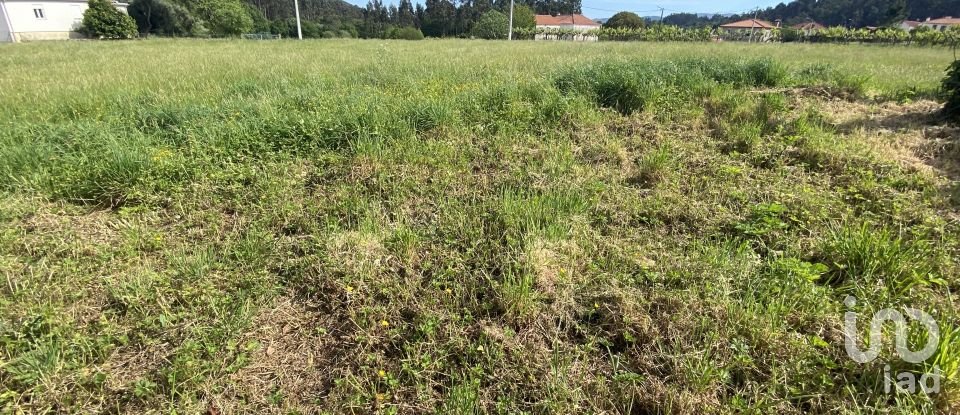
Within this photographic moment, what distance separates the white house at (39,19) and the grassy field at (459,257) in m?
55.8

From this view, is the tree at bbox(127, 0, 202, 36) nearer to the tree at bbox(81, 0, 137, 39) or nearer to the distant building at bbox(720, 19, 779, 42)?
the tree at bbox(81, 0, 137, 39)

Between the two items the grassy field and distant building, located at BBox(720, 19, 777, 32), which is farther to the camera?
distant building, located at BBox(720, 19, 777, 32)

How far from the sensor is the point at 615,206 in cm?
353

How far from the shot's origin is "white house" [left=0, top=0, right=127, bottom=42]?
4019 centimetres

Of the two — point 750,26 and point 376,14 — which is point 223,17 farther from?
point 750,26

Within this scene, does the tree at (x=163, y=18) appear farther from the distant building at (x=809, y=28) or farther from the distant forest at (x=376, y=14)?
the distant building at (x=809, y=28)

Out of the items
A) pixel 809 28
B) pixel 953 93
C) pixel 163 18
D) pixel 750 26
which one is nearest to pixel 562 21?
Result: pixel 750 26

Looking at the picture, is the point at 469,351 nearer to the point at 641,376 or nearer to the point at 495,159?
the point at 641,376

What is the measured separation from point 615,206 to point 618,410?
197 centimetres

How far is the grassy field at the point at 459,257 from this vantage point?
1946mm

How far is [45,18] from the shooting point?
4312 centimetres

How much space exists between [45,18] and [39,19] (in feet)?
1.64

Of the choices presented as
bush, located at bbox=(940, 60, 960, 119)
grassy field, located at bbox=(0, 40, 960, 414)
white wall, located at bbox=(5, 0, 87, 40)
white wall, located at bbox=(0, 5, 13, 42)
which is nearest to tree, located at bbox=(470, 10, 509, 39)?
white wall, located at bbox=(5, 0, 87, 40)

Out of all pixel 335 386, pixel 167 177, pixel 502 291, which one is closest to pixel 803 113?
pixel 502 291
